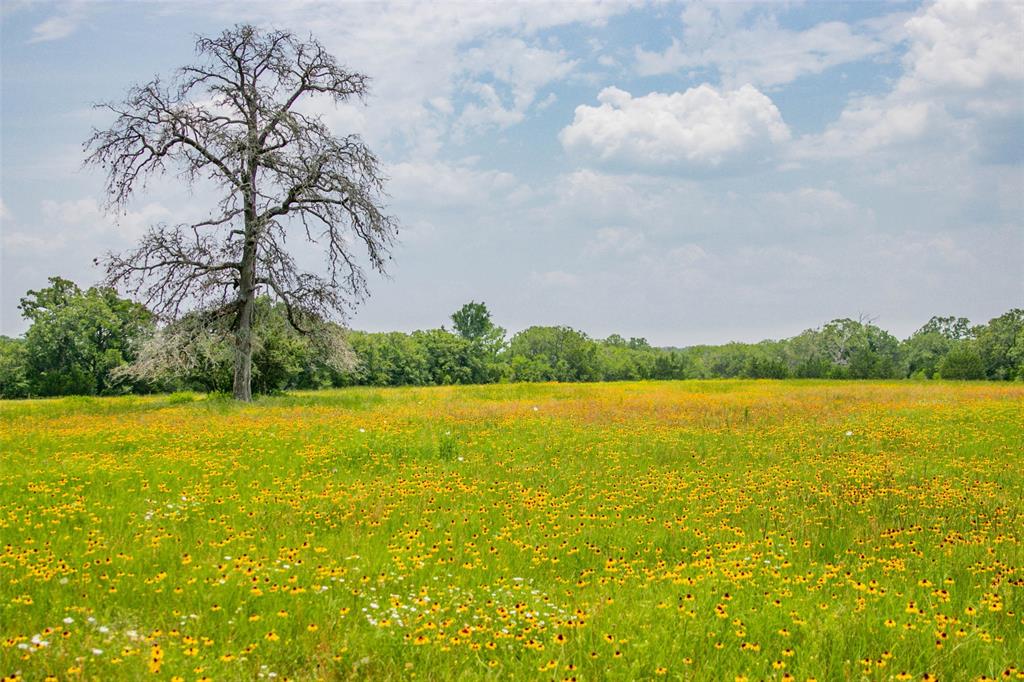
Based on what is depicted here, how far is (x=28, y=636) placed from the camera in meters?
4.83

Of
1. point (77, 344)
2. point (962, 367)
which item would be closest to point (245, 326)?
point (77, 344)

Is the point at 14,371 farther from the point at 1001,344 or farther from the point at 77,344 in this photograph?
the point at 1001,344

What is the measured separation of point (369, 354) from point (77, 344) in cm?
2281

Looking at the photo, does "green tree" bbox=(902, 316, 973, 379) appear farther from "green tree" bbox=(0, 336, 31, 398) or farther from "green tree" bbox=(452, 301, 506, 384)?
"green tree" bbox=(0, 336, 31, 398)

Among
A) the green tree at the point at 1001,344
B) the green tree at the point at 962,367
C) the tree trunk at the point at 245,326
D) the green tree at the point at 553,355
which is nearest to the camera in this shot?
the tree trunk at the point at 245,326

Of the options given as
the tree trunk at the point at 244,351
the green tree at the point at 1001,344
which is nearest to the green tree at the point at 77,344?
the tree trunk at the point at 244,351

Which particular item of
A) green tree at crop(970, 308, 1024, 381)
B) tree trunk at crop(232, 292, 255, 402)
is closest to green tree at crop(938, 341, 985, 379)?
green tree at crop(970, 308, 1024, 381)

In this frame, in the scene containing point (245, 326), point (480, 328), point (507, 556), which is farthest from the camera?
point (480, 328)

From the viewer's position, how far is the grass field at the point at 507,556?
4684mm

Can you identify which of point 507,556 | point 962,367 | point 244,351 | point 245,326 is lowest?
point 507,556

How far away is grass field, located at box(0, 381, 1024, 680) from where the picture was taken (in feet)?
15.4

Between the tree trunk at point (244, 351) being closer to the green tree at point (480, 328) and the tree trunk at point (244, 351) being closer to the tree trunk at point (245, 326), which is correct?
the tree trunk at point (245, 326)

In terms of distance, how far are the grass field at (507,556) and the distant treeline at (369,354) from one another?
1143 centimetres

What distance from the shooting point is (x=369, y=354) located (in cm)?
6256
